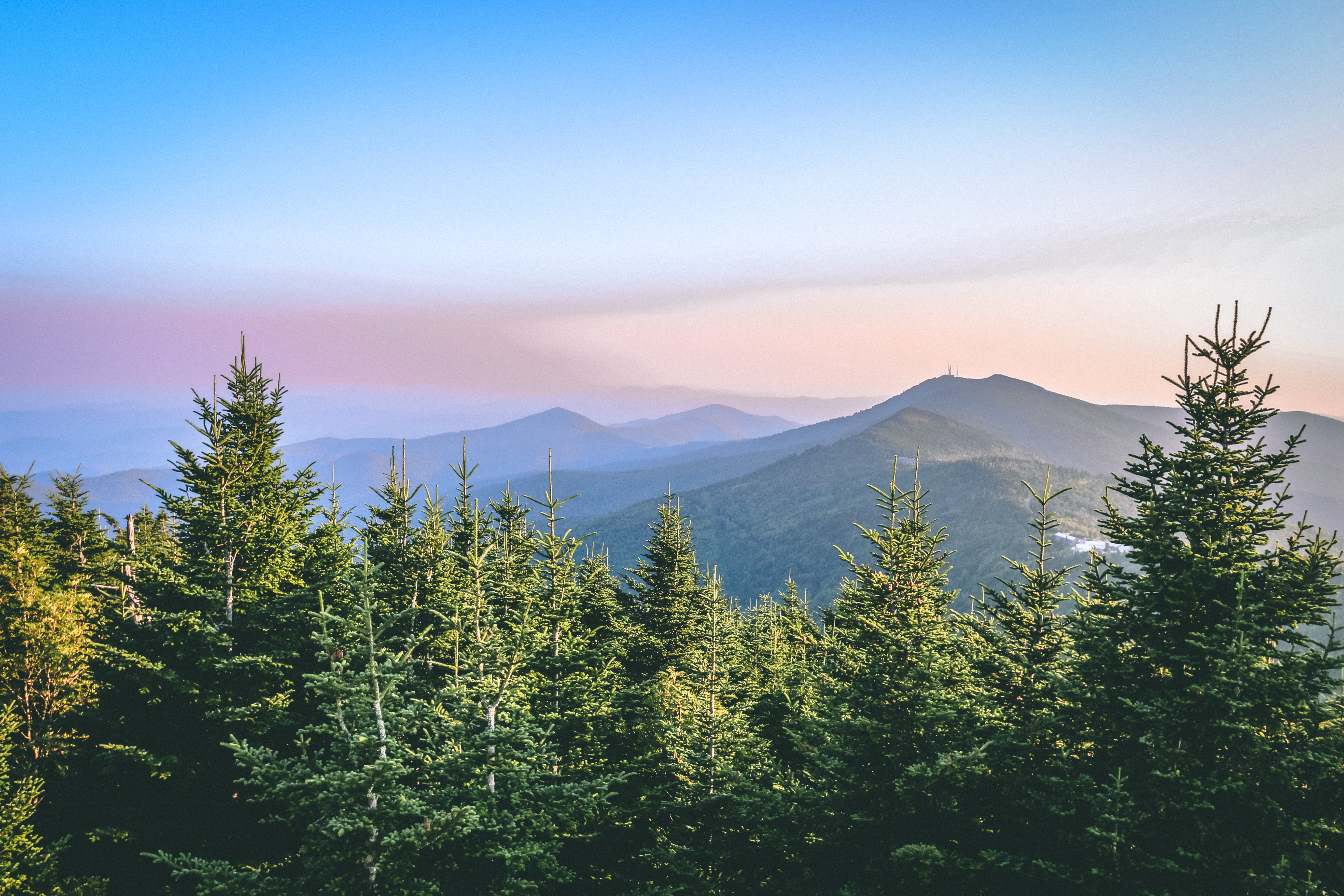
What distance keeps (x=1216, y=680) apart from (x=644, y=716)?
1480cm

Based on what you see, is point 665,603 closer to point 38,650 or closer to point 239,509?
point 239,509

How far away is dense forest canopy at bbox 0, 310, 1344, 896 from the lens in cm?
875

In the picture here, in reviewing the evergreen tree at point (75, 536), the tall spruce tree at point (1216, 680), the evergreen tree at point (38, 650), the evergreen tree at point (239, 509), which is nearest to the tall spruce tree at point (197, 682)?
the evergreen tree at point (239, 509)

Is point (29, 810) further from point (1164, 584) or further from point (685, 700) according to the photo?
point (1164, 584)

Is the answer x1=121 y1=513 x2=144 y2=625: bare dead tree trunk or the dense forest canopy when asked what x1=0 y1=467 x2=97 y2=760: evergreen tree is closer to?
the dense forest canopy

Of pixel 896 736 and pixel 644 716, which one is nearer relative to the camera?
pixel 896 736

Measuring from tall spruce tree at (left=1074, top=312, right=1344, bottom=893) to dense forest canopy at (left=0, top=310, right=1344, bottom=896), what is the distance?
5cm

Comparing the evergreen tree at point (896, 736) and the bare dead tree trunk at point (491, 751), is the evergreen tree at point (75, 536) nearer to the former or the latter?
the bare dead tree trunk at point (491, 751)

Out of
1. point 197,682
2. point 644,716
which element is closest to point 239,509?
point 197,682

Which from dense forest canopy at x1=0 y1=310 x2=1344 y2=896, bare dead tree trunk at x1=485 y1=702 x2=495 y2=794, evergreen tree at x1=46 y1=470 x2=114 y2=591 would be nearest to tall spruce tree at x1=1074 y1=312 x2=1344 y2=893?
dense forest canopy at x1=0 y1=310 x2=1344 y2=896

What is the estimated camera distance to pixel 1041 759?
11.0 meters

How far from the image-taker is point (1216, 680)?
8.42 metres

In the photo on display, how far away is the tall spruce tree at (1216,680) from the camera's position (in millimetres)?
8258

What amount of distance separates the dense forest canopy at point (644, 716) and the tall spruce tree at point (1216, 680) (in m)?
0.05
